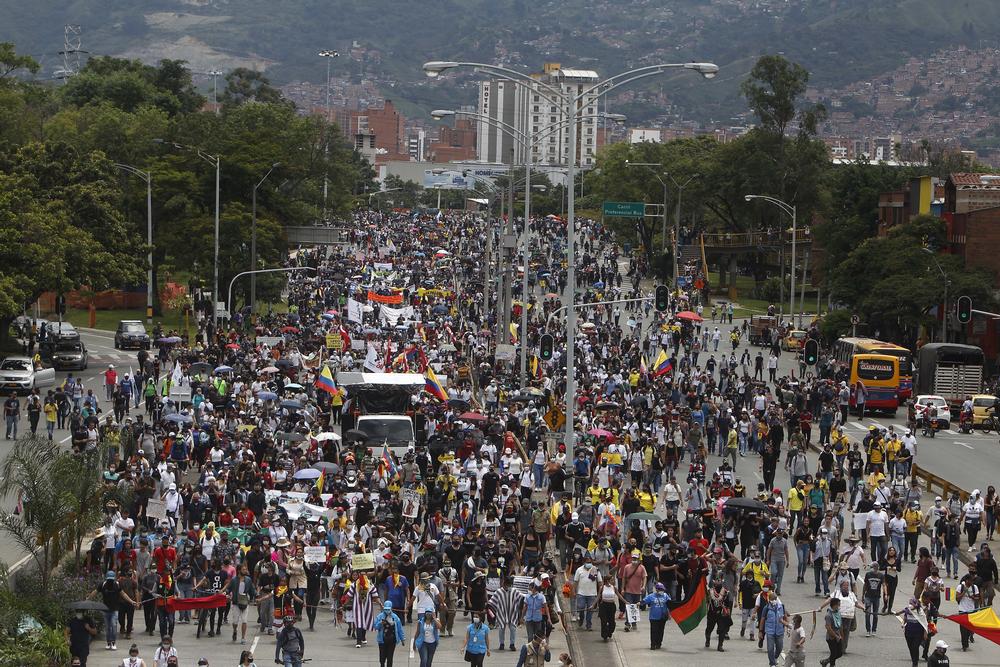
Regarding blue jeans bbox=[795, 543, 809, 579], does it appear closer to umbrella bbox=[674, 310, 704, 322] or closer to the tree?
umbrella bbox=[674, 310, 704, 322]

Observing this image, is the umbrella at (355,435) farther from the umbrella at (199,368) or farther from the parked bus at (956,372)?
the parked bus at (956,372)

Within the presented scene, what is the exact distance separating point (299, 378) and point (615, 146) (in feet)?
322

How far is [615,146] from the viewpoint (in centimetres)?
14150

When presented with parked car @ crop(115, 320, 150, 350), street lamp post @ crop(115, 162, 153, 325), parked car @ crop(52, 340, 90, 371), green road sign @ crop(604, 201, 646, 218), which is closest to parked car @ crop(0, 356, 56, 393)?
parked car @ crop(52, 340, 90, 371)

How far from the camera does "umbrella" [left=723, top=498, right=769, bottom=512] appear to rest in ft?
86.5

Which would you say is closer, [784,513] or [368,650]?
[368,650]

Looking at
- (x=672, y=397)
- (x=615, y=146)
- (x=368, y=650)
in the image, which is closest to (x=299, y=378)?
(x=672, y=397)

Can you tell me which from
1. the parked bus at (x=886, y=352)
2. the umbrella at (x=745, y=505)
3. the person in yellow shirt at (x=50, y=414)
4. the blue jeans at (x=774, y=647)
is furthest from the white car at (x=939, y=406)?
the blue jeans at (x=774, y=647)

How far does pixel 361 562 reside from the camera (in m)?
22.6

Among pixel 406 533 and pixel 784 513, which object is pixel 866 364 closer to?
pixel 784 513

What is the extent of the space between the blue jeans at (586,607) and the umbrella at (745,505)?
440 cm

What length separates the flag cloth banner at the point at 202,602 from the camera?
2220 centimetres

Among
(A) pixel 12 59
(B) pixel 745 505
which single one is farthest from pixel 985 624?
(A) pixel 12 59

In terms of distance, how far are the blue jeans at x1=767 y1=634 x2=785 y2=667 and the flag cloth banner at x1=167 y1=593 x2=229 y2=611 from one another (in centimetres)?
778
